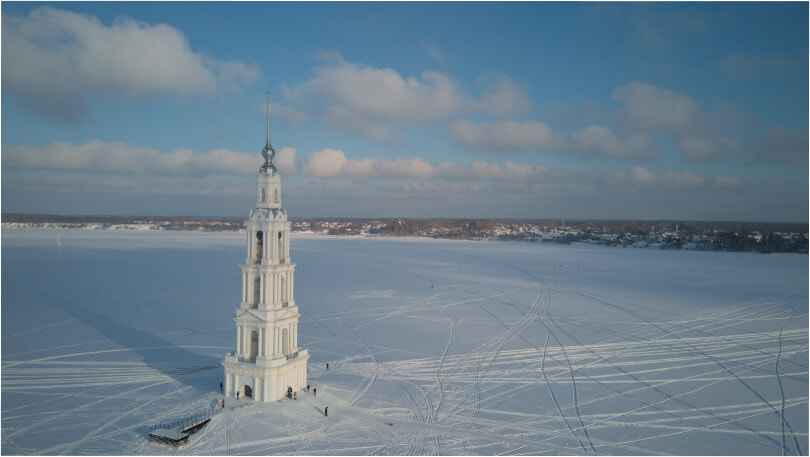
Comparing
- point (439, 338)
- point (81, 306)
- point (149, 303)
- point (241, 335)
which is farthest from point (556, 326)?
point (81, 306)

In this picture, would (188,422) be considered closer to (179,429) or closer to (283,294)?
(179,429)

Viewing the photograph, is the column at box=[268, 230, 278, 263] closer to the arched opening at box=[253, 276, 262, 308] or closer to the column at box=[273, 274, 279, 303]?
the column at box=[273, 274, 279, 303]

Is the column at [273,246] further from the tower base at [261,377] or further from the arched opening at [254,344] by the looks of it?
the tower base at [261,377]

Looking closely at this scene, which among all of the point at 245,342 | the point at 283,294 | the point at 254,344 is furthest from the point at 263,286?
the point at 254,344

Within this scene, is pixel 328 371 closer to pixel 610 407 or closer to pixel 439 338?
pixel 439 338

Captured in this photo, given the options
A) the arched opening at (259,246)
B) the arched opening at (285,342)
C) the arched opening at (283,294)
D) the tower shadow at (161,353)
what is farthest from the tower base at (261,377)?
the arched opening at (259,246)
